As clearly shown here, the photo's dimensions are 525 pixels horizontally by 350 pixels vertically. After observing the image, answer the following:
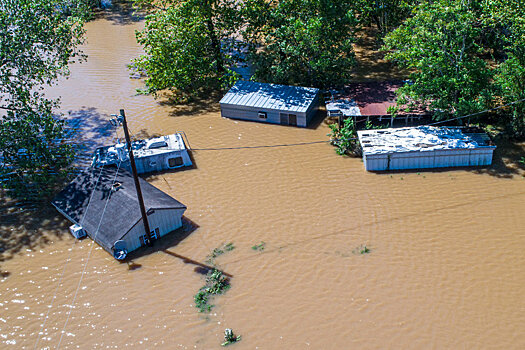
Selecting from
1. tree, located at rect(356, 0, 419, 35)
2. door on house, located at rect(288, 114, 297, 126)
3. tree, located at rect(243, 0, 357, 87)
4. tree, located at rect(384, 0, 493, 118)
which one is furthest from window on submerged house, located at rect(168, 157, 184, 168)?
tree, located at rect(356, 0, 419, 35)

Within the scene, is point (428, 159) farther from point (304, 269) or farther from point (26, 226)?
point (26, 226)

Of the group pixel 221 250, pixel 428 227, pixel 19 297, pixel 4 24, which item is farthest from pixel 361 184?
pixel 4 24

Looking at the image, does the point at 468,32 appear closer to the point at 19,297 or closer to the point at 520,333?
the point at 520,333

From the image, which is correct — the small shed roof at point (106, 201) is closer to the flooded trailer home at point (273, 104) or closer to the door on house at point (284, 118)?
the flooded trailer home at point (273, 104)

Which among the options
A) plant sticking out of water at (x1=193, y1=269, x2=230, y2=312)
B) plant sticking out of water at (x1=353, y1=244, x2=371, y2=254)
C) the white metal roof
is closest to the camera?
plant sticking out of water at (x1=193, y1=269, x2=230, y2=312)

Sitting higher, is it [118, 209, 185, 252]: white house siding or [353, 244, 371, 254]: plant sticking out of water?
[118, 209, 185, 252]: white house siding

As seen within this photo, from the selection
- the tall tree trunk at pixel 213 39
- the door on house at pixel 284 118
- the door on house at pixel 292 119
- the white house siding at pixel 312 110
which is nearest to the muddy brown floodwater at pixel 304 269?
the white house siding at pixel 312 110

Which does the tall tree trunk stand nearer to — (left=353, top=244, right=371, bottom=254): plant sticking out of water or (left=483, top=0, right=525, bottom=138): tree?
(left=483, top=0, right=525, bottom=138): tree

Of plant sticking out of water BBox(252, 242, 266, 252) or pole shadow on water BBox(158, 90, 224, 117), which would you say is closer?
plant sticking out of water BBox(252, 242, 266, 252)
